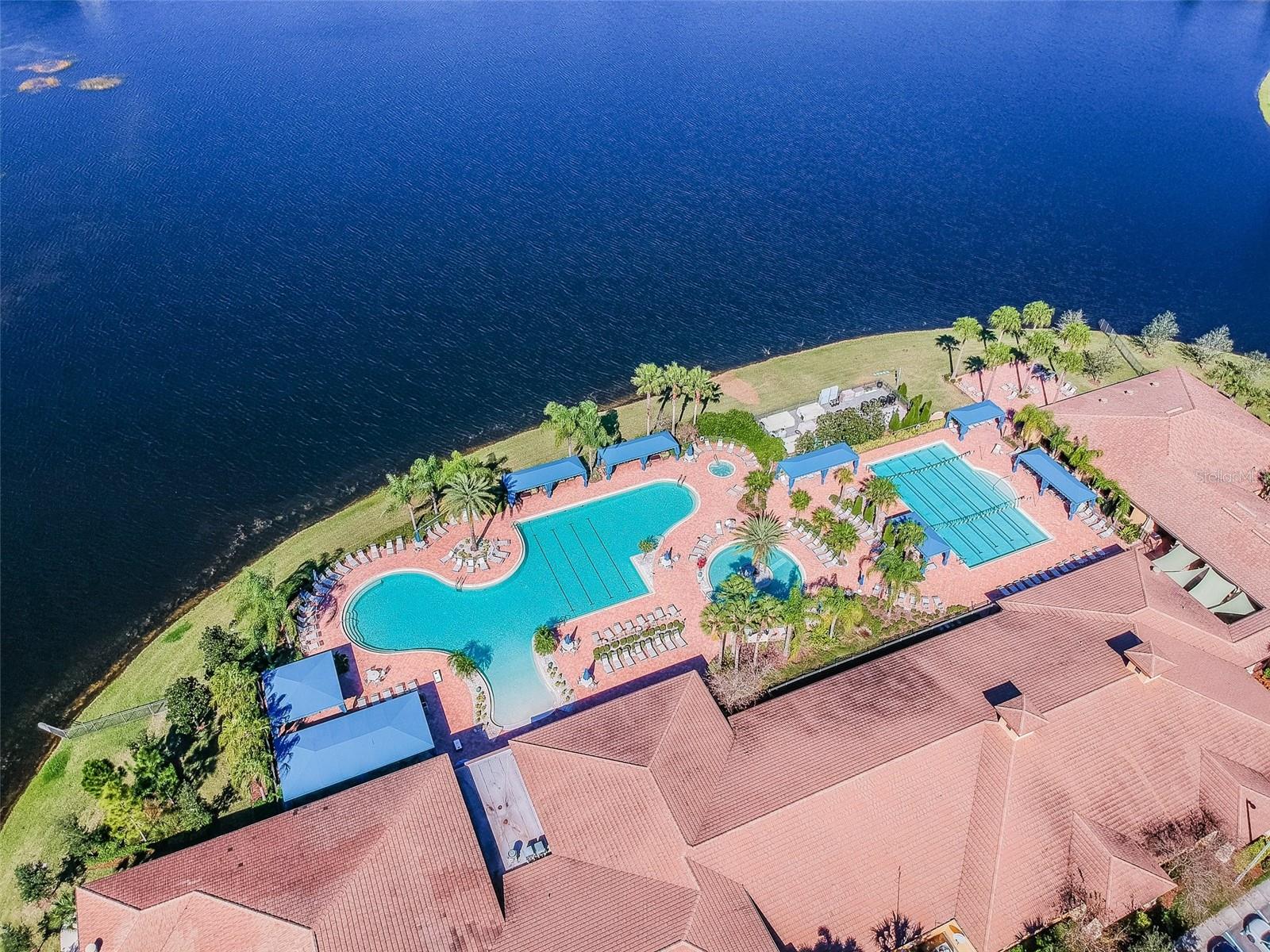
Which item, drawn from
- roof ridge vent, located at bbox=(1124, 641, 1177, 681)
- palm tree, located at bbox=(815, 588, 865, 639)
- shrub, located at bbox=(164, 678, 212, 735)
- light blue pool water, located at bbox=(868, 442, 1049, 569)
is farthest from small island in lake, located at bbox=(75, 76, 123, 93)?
roof ridge vent, located at bbox=(1124, 641, 1177, 681)

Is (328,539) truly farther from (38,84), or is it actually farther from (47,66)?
(47,66)

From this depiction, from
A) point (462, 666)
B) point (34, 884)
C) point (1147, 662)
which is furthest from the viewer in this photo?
point (462, 666)

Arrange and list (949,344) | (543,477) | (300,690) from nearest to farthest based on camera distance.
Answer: (300,690) < (543,477) < (949,344)

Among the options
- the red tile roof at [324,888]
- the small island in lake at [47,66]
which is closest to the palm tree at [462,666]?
the red tile roof at [324,888]

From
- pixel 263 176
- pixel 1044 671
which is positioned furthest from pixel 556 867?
pixel 263 176

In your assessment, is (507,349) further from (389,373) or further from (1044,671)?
(1044,671)

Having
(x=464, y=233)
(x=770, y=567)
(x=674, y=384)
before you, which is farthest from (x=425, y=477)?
(x=464, y=233)
